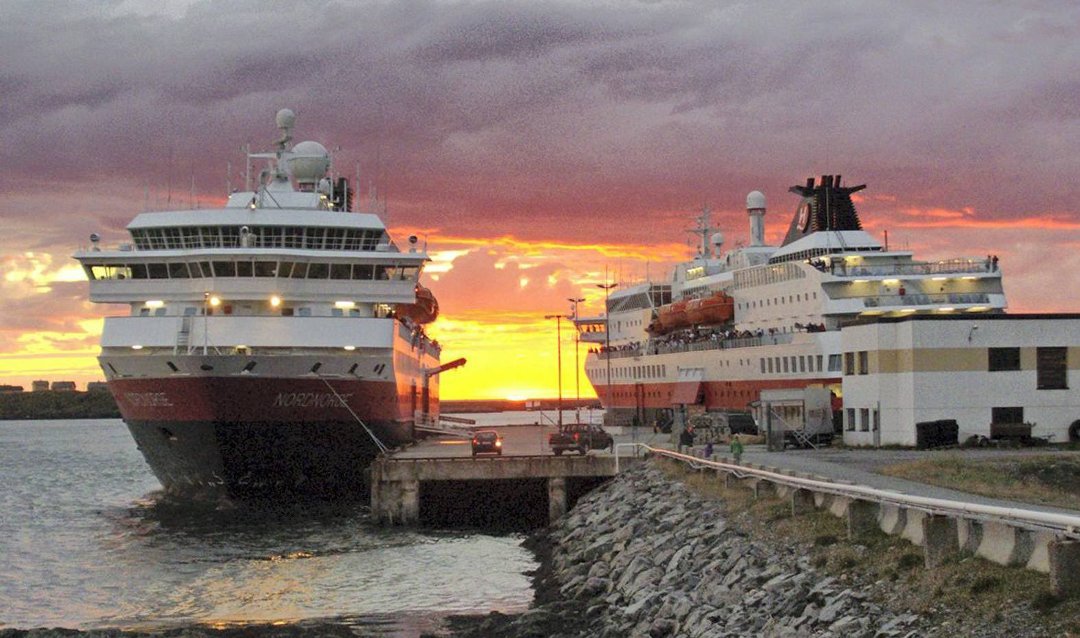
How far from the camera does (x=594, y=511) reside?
39.2m

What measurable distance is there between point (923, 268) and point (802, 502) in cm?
5684

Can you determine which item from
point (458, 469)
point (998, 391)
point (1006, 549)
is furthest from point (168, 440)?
point (1006, 549)

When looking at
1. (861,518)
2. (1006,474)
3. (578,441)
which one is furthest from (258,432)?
(861,518)

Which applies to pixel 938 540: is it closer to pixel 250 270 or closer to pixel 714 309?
pixel 250 270

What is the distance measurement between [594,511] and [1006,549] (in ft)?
80.7

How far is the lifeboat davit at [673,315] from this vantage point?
338 feet

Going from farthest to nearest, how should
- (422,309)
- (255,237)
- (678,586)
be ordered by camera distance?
(422,309), (255,237), (678,586)

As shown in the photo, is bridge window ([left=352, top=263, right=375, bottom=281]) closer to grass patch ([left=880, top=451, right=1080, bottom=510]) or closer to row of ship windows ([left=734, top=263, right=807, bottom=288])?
grass patch ([left=880, top=451, right=1080, bottom=510])

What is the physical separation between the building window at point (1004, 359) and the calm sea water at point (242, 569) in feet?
56.5

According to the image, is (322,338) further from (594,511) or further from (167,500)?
(594,511)

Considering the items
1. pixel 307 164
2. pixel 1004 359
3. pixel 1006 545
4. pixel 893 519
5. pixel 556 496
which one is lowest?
pixel 556 496

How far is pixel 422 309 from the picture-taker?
7488cm

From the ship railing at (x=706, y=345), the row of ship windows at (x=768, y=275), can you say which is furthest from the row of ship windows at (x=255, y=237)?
the row of ship windows at (x=768, y=275)

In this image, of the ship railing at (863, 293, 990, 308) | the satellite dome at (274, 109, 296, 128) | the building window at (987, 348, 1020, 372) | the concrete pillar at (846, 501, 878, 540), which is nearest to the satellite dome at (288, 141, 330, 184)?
the satellite dome at (274, 109, 296, 128)
